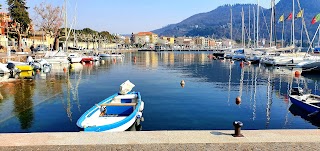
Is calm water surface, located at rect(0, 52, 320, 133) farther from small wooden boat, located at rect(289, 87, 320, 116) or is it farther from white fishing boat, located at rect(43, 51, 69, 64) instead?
white fishing boat, located at rect(43, 51, 69, 64)

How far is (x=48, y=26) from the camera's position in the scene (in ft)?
309

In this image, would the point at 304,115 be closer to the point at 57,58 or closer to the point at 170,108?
the point at 170,108

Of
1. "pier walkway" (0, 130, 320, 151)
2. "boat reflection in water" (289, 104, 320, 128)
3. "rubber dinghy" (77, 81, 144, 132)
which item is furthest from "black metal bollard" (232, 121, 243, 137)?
"boat reflection in water" (289, 104, 320, 128)

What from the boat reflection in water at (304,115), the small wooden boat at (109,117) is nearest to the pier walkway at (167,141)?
the small wooden boat at (109,117)

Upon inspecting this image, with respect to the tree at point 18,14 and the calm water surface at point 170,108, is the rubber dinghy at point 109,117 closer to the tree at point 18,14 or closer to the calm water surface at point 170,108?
the calm water surface at point 170,108

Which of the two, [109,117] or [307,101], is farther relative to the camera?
[307,101]

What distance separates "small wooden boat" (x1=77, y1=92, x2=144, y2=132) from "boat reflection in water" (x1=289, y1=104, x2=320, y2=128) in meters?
10.4

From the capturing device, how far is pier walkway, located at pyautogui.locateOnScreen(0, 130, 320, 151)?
897 centimetres

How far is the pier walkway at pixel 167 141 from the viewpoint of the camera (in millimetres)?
8969

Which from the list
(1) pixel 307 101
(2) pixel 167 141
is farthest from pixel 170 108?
(2) pixel 167 141

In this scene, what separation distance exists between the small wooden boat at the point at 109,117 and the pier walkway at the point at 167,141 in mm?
3027

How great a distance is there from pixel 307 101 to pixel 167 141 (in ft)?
48.6

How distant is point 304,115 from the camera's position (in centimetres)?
1922

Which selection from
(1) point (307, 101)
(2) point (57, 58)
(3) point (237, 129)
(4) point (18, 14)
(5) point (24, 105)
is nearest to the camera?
(3) point (237, 129)
